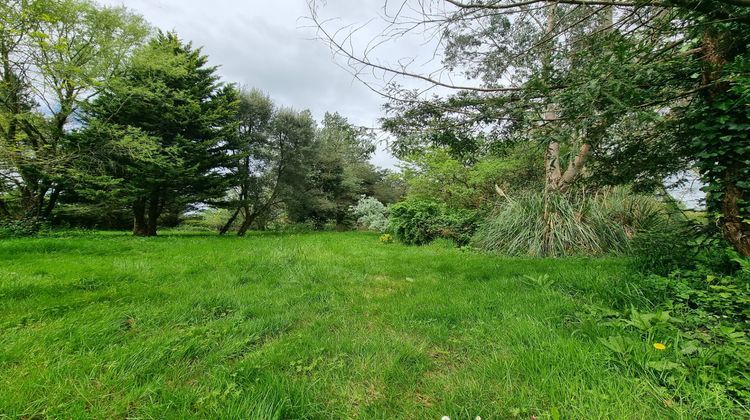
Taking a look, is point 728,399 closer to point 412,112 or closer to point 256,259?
point 412,112

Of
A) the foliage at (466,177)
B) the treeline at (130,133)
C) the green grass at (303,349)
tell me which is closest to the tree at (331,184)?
the treeline at (130,133)

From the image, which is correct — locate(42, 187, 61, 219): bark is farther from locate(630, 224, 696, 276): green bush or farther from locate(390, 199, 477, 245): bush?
locate(630, 224, 696, 276): green bush

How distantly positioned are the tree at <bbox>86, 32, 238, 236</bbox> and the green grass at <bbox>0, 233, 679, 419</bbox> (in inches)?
243

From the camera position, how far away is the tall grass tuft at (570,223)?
479cm

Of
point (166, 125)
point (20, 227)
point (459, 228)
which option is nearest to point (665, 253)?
point (459, 228)

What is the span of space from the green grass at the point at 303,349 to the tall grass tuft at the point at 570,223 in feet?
6.68

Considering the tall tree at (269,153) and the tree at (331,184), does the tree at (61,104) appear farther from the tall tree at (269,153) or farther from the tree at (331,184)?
the tree at (331,184)

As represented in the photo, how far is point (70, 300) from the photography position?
226 centimetres

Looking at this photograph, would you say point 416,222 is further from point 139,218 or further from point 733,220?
point 139,218

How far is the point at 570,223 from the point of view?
193 inches

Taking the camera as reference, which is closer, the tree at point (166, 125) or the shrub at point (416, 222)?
the shrub at point (416, 222)

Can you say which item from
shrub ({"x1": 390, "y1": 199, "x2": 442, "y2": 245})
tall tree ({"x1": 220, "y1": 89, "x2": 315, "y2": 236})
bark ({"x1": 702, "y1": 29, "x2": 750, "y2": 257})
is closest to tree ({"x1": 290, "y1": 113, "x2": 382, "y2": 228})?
tall tree ({"x1": 220, "y1": 89, "x2": 315, "y2": 236})

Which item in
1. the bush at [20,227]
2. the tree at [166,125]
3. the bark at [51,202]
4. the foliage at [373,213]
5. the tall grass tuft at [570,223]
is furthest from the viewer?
the foliage at [373,213]

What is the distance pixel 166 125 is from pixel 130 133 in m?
1.59
